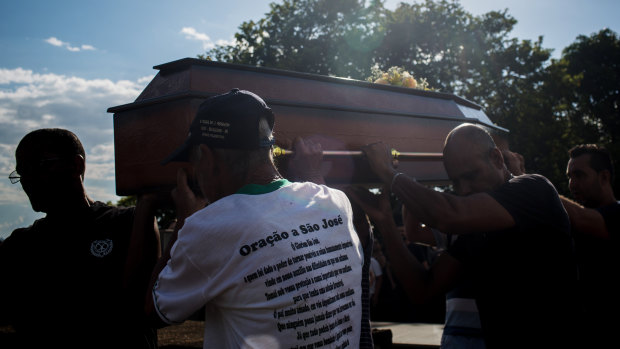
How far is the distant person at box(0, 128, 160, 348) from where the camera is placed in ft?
6.78

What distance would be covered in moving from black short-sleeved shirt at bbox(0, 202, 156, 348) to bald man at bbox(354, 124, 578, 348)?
1235 millimetres

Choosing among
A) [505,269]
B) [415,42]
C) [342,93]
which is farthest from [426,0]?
[505,269]

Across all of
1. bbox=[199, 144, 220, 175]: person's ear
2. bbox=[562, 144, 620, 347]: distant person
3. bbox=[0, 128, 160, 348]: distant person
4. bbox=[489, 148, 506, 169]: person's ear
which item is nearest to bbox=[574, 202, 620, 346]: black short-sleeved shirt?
bbox=[562, 144, 620, 347]: distant person

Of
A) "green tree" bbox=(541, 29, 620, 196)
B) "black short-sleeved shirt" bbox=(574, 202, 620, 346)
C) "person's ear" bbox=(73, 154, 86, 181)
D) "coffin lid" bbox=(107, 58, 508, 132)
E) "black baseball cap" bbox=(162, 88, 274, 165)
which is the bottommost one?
"black short-sleeved shirt" bbox=(574, 202, 620, 346)

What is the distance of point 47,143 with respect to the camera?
2188mm

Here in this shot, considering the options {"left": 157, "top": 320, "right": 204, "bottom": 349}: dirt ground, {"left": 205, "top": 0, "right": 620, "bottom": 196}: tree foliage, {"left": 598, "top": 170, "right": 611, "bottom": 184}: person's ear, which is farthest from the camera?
{"left": 205, "top": 0, "right": 620, "bottom": 196}: tree foliage

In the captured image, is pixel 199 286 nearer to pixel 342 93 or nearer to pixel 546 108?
pixel 342 93

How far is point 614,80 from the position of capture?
2642 cm

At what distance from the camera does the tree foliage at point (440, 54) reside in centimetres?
1667

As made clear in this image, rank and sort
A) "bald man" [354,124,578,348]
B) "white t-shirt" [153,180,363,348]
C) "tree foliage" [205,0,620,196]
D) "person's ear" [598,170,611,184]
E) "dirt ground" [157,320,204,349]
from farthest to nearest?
"tree foliage" [205,0,620,196], "dirt ground" [157,320,204,349], "person's ear" [598,170,611,184], "bald man" [354,124,578,348], "white t-shirt" [153,180,363,348]

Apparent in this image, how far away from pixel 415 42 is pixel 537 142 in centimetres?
542

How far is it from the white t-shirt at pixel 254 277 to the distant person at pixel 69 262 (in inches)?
27.9

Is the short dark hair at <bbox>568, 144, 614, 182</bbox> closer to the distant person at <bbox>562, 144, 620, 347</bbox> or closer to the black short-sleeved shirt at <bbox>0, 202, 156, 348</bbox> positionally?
the distant person at <bbox>562, 144, 620, 347</bbox>

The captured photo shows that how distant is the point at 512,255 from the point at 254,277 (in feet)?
3.49
